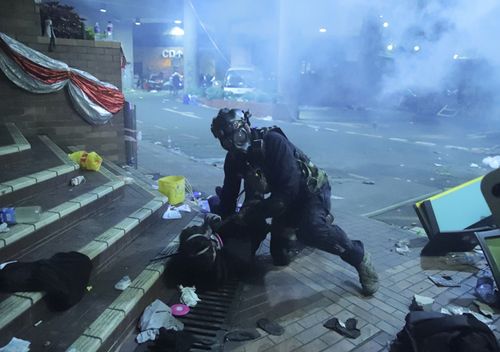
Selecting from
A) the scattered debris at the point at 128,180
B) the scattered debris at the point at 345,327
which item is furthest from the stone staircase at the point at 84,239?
the scattered debris at the point at 345,327

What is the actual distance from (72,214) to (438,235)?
4086 mm

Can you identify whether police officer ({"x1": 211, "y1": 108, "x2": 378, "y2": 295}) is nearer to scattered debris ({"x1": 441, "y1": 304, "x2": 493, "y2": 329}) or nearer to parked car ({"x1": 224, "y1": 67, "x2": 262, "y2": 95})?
scattered debris ({"x1": 441, "y1": 304, "x2": 493, "y2": 329})

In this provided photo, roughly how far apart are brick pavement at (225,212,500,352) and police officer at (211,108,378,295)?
282 mm

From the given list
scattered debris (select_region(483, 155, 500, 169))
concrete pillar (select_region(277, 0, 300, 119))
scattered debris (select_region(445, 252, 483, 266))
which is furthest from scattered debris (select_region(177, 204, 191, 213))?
concrete pillar (select_region(277, 0, 300, 119))

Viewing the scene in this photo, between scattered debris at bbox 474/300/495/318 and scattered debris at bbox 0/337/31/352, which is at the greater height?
scattered debris at bbox 0/337/31/352

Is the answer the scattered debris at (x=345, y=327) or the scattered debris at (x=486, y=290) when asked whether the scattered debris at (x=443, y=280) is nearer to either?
the scattered debris at (x=486, y=290)

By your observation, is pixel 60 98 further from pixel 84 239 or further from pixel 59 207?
pixel 84 239

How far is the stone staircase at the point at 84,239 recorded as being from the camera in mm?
2621

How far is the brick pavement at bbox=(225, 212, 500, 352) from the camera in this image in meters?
3.00

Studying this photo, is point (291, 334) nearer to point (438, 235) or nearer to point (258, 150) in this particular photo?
point (258, 150)

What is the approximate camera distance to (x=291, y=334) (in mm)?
3059

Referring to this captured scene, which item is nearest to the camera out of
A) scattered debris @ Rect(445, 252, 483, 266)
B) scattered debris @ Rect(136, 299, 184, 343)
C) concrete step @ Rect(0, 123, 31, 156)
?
scattered debris @ Rect(136, 299, 184, 343)

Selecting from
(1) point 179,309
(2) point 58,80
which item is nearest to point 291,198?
(1) point 179,309

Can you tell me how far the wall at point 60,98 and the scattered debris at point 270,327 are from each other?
4.65 meters
